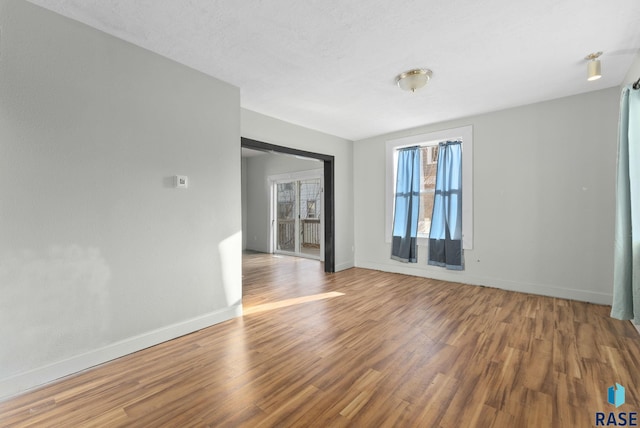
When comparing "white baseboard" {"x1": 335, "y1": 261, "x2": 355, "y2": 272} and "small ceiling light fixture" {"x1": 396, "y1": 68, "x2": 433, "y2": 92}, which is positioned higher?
"small ceiling light fixture" {"x1": 396, "y1": 68, "x2": 433, "y2": 92}

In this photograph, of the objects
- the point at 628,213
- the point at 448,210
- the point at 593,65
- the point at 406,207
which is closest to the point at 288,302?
the point at 406,207

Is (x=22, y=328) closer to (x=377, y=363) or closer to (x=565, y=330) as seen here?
(x=377, y=363)

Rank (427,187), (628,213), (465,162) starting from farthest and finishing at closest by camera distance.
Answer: (427,187) < (465,162) < (628,213)

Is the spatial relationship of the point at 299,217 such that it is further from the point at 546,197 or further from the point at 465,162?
the point at 546,197

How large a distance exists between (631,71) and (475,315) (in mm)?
2768

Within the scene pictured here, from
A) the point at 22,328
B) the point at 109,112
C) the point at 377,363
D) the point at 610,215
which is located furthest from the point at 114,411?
the point at 610,215

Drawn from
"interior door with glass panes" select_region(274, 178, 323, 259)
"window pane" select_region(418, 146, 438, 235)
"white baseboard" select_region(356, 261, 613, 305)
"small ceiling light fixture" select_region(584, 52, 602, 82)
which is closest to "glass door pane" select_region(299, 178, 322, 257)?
"interior door with glass panes" select_region(274, 178, 323, 259)

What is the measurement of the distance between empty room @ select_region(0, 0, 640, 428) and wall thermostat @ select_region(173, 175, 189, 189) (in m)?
0.01

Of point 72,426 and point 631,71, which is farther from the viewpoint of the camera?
point 631,71

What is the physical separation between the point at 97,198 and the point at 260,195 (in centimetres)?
572

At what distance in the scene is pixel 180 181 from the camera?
8.55ft

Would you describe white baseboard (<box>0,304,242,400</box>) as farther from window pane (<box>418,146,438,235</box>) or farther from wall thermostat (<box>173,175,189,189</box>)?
window pane (<box>418,146,438,235</box>)

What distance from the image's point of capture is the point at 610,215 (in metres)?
3.25

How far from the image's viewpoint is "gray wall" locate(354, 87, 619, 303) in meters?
3.30
